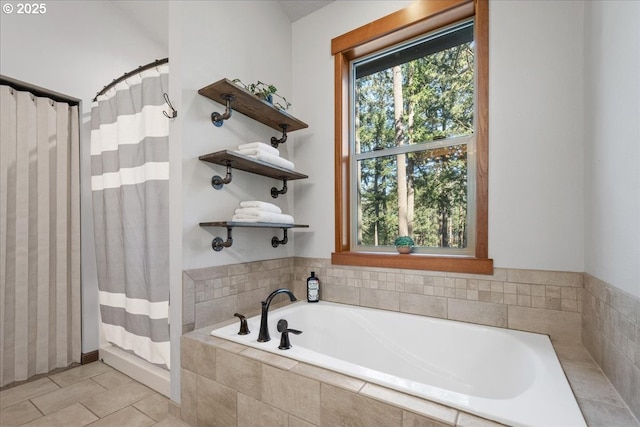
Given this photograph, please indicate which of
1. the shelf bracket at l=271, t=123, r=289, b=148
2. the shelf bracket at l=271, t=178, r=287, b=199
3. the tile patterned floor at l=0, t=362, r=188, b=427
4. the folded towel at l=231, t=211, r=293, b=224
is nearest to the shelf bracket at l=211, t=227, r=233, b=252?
the folded towel at l=231, t=211, r=293, b=224

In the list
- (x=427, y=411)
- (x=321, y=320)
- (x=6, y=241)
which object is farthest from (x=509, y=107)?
(x=6, y=241)

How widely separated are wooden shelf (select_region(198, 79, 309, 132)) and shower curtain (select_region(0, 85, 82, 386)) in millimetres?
1385

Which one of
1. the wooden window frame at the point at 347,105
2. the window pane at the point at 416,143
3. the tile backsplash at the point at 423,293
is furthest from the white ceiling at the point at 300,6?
the tile backsplash at the point at 423,293

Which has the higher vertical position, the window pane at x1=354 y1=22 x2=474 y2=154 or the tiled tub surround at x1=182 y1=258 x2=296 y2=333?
the window pane at x1=354 y1=22 x2=474 y2=154

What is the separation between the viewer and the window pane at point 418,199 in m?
1.83

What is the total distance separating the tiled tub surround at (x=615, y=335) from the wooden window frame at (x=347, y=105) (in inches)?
17.8

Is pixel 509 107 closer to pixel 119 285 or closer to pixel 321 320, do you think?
pixel 321 320

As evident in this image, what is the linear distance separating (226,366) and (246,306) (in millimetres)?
557

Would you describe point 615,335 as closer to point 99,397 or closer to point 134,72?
point 99,397

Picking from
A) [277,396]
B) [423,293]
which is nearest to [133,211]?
[277,396]

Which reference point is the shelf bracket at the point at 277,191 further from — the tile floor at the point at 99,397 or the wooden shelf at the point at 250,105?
the tile floor at the point at 99,397

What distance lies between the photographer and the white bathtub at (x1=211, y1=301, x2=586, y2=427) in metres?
0.86

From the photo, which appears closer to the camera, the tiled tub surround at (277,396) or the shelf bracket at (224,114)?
the tiled tub surround at (277,396)

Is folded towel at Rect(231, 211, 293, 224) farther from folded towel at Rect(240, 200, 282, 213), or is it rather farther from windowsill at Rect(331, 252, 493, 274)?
windowsill at Rect(331, 252, 493, 274)
